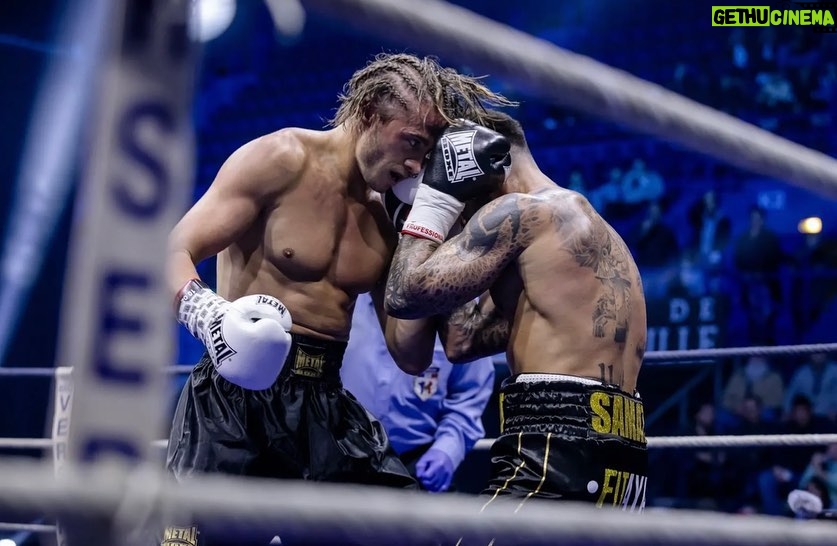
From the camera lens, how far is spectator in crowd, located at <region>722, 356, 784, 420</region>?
420 centimetres

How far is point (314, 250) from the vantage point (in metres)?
1.72

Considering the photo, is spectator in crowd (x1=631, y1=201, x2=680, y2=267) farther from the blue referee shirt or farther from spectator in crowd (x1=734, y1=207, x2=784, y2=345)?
the blue referee shirt

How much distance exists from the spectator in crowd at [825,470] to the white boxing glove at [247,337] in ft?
9.55

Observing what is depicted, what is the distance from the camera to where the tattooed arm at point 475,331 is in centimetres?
171

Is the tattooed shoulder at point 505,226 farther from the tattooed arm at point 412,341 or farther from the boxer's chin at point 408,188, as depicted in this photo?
the tattooed arm at point 412,341

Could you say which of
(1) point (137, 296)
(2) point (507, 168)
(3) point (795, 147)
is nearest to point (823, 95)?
(2) point (507, 168)

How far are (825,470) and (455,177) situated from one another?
275cm

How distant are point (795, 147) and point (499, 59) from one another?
26 cm

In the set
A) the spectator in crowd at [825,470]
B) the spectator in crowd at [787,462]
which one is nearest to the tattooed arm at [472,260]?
the spectator in crowd at [825,470]

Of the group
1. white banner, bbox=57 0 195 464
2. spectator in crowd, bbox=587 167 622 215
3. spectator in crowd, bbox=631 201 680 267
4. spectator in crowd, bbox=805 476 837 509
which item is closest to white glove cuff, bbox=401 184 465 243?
white banner, bbox=57 0 195 464

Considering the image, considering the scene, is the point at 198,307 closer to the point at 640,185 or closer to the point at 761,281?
the point at 761,281

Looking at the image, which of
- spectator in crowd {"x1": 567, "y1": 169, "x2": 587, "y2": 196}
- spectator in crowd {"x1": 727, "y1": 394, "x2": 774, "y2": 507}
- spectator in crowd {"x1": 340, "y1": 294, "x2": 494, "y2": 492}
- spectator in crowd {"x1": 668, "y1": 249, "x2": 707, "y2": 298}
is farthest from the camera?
spectator in crowd {"x1": 567, "y1": 169, "x2": 587, "y2": 196}

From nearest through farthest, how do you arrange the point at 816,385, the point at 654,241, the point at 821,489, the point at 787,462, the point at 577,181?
the point at 821,489 → the point at 787,462 → the point at 816,385 → the point at 654,241 → the point at 577,181

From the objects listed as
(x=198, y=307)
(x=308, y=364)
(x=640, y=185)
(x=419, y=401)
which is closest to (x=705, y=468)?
(x=640, y=185)
